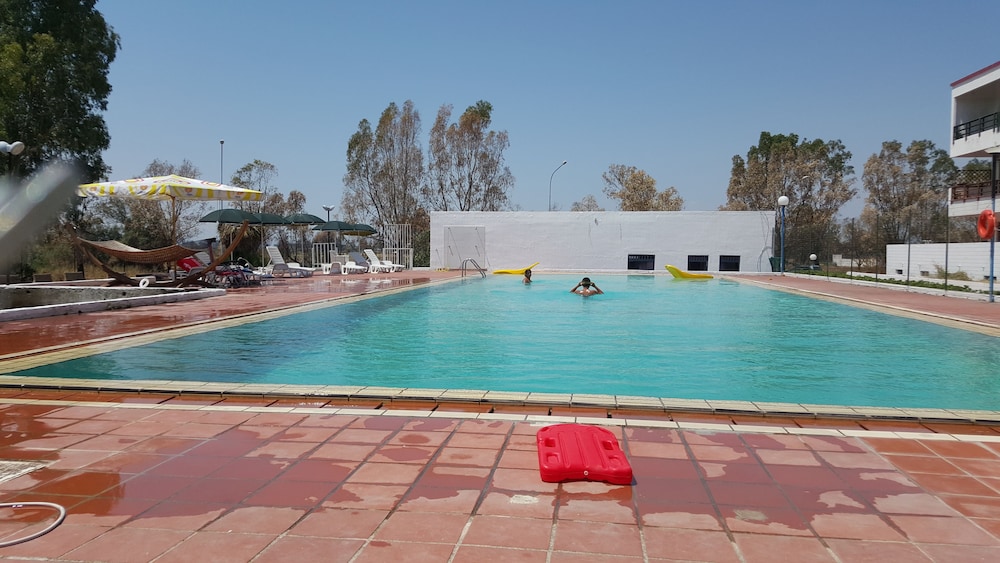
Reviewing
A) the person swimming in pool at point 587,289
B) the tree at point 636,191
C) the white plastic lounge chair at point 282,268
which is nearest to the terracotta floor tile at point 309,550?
the person swimming in pool at point 587,289

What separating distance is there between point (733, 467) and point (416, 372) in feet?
13.3

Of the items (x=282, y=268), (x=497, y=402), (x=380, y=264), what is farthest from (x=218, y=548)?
(x=380, y=264)

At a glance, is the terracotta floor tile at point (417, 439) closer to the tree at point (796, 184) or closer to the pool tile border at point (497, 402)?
the pool tile border at point (497, 402)

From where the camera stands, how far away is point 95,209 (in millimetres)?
24016

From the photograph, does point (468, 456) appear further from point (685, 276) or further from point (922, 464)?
point (685, 276)

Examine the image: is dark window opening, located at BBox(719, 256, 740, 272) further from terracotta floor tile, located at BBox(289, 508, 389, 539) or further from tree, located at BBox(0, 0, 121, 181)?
terracotta floor tile, located at BBox(289, 508, 389, 539)

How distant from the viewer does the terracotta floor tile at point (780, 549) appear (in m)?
2.18

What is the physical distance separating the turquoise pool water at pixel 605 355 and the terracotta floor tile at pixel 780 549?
3229mm

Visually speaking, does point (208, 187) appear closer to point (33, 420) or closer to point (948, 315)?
point (33, 420)

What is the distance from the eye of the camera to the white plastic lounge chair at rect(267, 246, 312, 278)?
20.3 m

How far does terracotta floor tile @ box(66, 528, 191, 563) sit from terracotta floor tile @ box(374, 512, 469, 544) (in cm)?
79

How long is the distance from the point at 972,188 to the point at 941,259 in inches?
160

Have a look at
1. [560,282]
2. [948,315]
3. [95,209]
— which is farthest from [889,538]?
[95,209]

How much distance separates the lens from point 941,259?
785 inches
